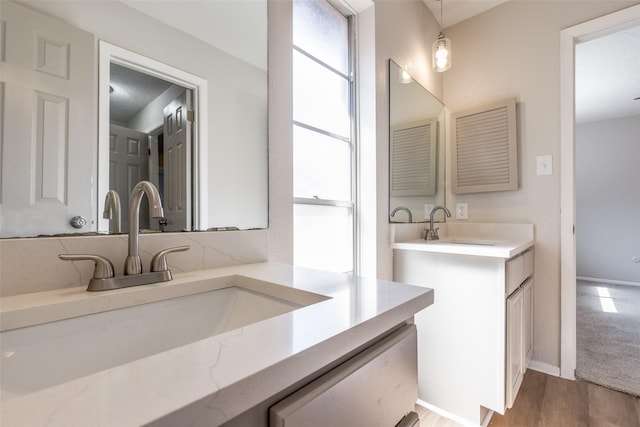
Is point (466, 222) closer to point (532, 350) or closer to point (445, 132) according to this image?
point (445, 132)

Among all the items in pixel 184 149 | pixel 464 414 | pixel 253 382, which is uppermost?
pixel 184 149

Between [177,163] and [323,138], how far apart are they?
0.85m

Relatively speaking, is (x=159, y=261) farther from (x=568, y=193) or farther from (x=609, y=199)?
(x=609, y=199)

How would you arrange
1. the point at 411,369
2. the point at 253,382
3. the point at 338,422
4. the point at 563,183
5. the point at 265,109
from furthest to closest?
1. the point at 563,183
2. the point at 265,109
3. the point at 411,369
4. the point at 338,422
5. the point at 253,382

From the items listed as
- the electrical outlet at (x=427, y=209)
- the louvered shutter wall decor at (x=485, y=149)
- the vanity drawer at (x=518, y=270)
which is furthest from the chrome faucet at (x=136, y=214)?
the louvered shutter wall decor at (x=485, y=149)

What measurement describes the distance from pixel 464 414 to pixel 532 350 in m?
0.80

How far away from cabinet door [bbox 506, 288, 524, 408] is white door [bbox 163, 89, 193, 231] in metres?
1.47

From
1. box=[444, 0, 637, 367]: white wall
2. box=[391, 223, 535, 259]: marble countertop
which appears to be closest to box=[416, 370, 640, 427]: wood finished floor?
box=[444, 0, 637, 367]: white wall

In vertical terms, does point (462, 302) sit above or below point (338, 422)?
below

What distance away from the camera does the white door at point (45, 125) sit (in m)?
0.61

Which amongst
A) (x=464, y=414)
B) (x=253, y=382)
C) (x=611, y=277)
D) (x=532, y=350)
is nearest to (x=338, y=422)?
(x=253, y=382)

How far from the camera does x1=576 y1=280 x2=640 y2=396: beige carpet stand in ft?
5.70

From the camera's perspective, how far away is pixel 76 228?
2.26 feet

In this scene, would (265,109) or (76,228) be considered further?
(265,109)
